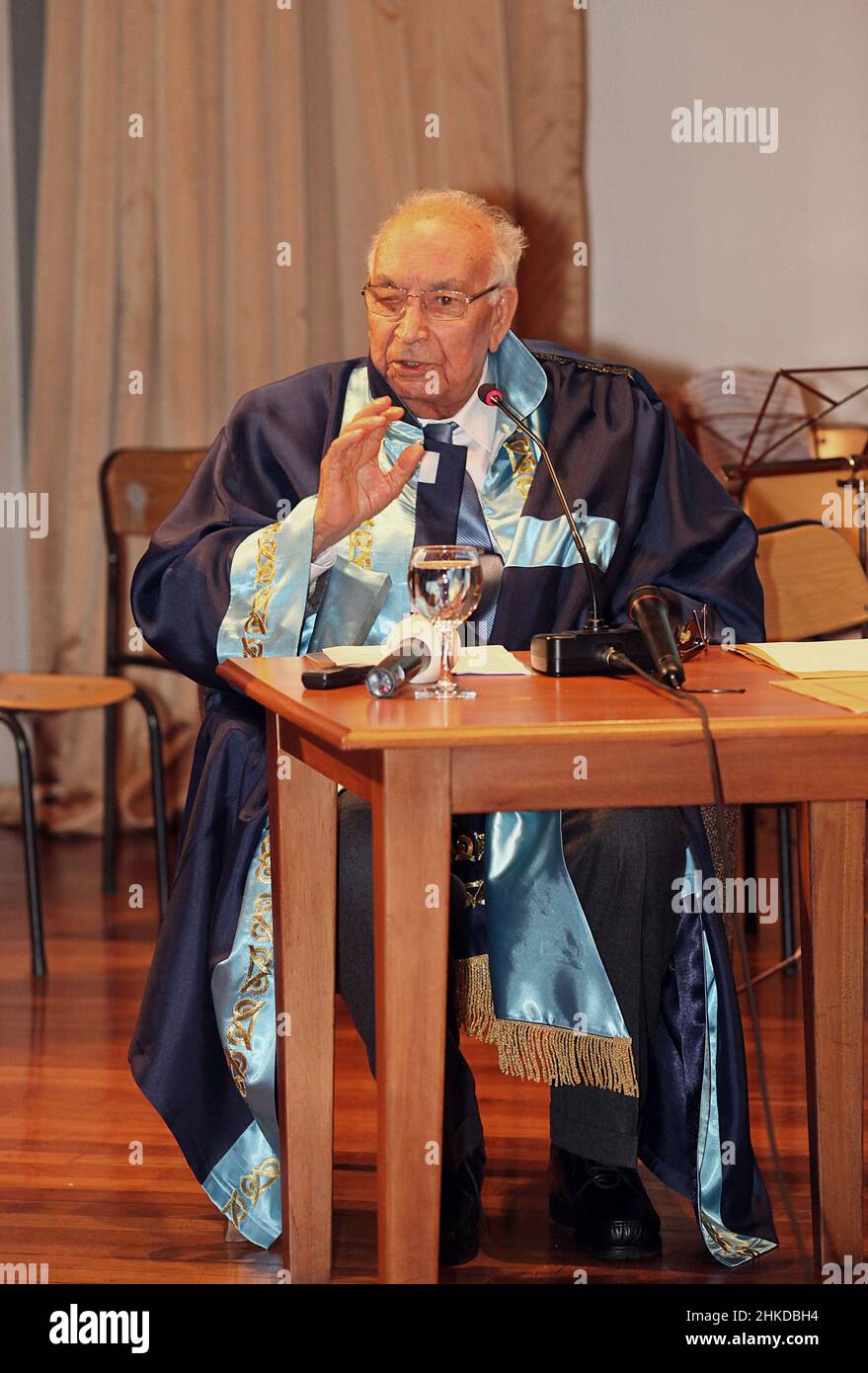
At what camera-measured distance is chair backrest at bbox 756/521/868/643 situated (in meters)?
3.04

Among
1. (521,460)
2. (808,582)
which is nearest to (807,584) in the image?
(808,582)

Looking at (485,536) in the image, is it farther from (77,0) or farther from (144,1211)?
(77,0)

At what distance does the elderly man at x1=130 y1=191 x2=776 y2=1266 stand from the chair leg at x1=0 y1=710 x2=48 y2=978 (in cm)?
127

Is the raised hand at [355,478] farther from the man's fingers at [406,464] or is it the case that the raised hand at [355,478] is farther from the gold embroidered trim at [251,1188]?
the gold embroidered trim at [251,1188]

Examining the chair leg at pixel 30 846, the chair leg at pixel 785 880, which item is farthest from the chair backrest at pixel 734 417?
the chair leg at pixel 30 846

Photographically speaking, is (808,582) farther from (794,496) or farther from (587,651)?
(587,651)

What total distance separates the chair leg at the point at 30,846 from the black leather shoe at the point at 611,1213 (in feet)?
5.10

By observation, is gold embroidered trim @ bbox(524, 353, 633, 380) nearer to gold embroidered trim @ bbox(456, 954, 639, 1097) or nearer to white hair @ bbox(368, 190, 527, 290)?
white hair @ bbox(368, 190, 527, 290)

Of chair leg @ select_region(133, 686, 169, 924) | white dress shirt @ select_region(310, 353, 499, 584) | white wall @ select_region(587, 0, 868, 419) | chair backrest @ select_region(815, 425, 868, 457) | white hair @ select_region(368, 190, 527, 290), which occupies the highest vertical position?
white wall @ select_region(587, 0, 868, 419)

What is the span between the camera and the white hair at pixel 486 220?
2211 millimetres

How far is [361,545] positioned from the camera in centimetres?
220

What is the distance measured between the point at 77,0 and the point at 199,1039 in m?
3.43

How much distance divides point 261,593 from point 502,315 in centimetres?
60

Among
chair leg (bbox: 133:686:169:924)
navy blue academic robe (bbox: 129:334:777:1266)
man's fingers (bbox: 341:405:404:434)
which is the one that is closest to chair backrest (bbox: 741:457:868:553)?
chair leg (bbox: 133:686:169:924)
